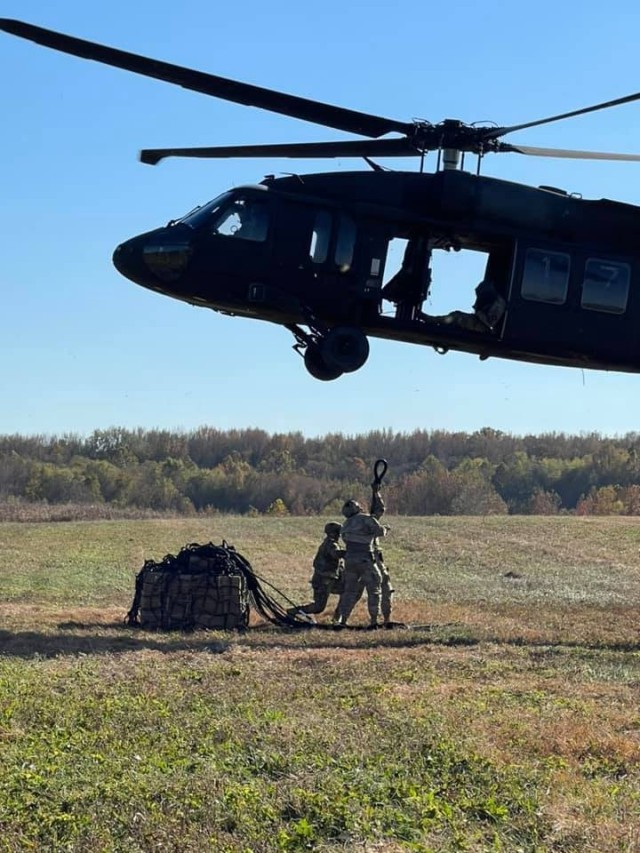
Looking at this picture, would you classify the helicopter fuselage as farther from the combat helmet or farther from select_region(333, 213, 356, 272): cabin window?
the combat helmet

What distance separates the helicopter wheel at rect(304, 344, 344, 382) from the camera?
573 inches

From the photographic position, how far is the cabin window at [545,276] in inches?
584

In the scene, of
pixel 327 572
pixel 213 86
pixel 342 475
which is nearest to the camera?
pixel 213 86

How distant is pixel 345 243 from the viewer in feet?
47.3

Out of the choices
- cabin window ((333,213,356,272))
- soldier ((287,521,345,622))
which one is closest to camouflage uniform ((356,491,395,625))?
soldier ((287,521,345,622))

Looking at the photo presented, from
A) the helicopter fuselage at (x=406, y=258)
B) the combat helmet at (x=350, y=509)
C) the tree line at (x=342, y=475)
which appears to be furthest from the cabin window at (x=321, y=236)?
the tree line at (x=342, y=475)

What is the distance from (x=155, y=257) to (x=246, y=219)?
3.77ft

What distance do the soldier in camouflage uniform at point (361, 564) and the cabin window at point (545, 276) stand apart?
3.40 metres

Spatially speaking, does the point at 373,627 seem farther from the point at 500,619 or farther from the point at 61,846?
the point at 61,846

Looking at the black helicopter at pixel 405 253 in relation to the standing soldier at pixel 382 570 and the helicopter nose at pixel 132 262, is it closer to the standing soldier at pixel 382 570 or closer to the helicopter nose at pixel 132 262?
the helicopter nose at pixel 132 262

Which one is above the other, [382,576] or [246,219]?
[246,219]

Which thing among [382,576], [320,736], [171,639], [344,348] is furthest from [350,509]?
[320,736]

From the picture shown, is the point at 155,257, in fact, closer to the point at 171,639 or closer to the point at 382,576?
the point at 171,639

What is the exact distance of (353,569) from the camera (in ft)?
49.5
